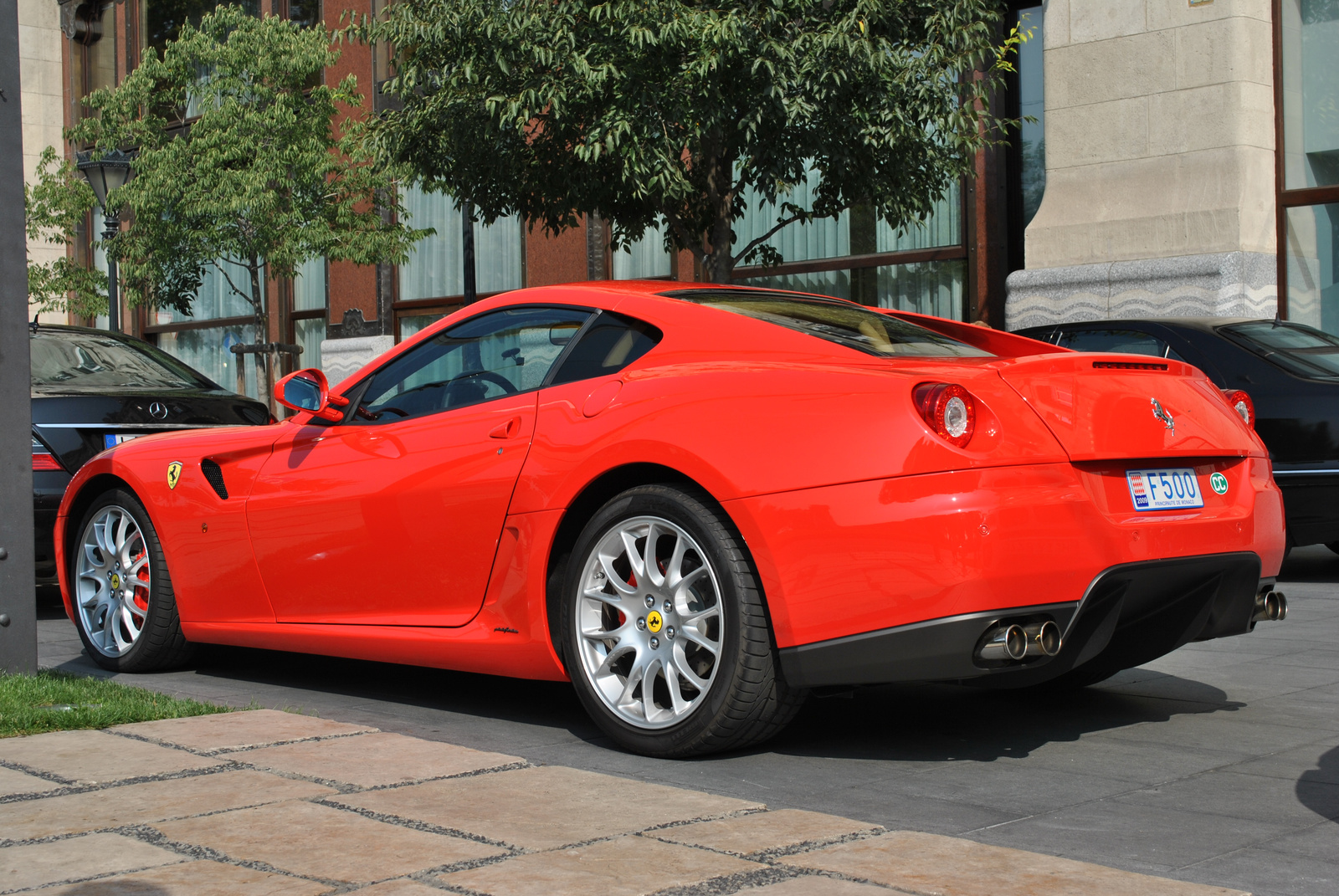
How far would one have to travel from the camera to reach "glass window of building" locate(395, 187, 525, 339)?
22.3 meters

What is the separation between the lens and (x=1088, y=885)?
9.65 feet

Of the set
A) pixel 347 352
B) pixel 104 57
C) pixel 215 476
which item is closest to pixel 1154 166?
pixel 215 476

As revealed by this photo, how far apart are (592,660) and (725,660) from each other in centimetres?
53

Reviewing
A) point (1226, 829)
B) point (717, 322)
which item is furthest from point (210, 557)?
point (1226, 829)

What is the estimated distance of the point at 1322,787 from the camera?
3.88 meters

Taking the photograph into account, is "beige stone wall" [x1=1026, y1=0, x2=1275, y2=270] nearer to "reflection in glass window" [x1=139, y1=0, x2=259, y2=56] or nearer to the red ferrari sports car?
the red ferrari sports car

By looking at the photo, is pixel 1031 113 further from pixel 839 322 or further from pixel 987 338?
pixel 839 322

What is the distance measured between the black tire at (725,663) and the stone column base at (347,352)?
807 inches

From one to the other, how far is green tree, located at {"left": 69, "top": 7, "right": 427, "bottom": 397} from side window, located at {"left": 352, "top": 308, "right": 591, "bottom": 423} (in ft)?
40.6

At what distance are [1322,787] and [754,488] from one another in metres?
1.66

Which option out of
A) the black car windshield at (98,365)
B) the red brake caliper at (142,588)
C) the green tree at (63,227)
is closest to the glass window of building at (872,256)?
the black car windshield at (98,365)

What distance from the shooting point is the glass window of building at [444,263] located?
Result: 73.3 ft

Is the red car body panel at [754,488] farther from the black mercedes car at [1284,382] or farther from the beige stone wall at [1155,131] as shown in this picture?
the beige stone wall at [1155,131]

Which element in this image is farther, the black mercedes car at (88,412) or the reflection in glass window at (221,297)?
the reflection in glass window at (221,297)
